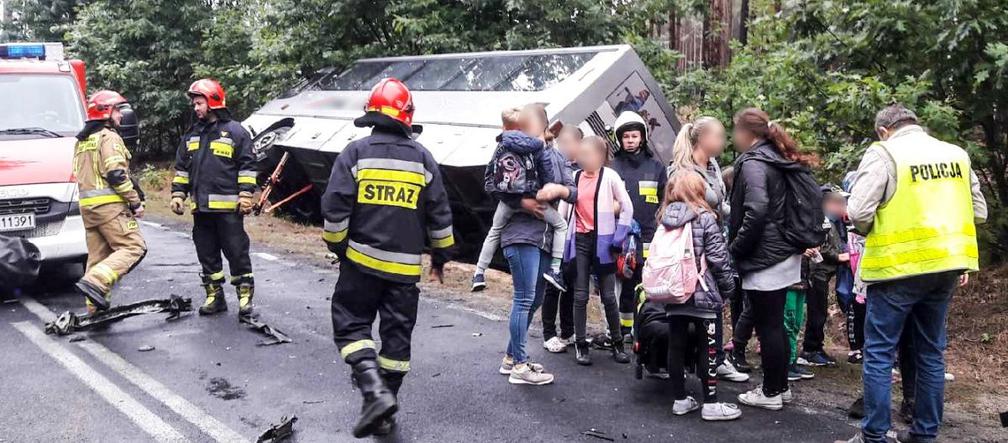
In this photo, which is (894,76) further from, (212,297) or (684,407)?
(212,297)

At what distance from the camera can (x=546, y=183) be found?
17.0ft

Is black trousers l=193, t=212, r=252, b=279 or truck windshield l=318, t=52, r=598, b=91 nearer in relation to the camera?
black trousers l=193, t=212, r=252, b=279

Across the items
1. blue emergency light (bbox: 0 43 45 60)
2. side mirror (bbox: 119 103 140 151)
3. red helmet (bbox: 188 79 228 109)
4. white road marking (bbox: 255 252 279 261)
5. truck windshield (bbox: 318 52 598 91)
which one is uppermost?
blue emergency light (bbox: 0 43 45 60)

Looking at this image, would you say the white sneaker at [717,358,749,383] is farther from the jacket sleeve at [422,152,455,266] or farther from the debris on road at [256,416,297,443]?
the debris on road at [256,416,297,443]

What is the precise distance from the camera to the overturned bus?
8602mm

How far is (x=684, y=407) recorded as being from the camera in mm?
4734

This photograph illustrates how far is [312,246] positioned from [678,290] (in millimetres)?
6870

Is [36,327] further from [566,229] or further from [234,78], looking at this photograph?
[234,78]

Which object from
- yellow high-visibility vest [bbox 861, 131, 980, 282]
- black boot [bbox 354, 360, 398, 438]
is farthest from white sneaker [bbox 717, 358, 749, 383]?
black boot [bbox 354, 360, 398, 438]

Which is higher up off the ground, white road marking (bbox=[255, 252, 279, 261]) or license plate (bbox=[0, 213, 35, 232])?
license plate (bbox=[0, 213, 35, 232])

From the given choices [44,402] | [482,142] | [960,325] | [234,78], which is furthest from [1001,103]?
[234,78]

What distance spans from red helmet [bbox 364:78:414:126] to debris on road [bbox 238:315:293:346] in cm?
242

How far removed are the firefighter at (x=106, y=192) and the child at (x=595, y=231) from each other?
11.2 ft

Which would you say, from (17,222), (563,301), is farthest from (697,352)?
(17,222)
